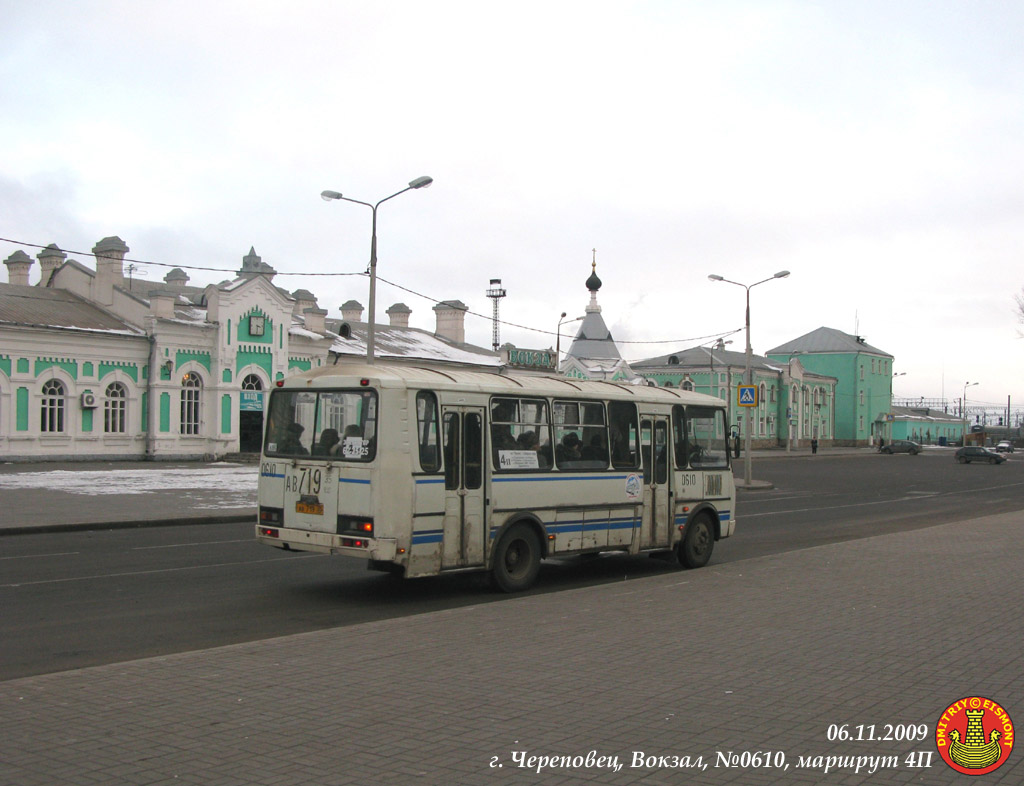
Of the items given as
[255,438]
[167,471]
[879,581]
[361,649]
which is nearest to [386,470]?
[361,649]

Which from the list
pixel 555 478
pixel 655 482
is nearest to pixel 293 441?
pixel 555 478

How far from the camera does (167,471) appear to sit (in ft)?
114

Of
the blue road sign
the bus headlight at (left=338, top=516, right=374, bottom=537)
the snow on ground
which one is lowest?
the snow on ground

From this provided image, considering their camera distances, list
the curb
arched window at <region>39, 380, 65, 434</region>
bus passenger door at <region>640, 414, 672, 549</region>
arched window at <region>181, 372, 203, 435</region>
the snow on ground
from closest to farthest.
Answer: bus passenger door at <region>640, 414, 672, 549</region>, the curb, the snow on ground, arched window at <region>39, 380, 65, 434</region>, arched window at <region>181, 372, 203, 435</region>

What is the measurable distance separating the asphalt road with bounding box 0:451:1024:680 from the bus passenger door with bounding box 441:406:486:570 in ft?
2.04

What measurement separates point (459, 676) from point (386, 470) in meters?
3.85

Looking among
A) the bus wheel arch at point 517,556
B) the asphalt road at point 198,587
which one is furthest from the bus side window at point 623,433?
the bus wheel arch at point 517,556

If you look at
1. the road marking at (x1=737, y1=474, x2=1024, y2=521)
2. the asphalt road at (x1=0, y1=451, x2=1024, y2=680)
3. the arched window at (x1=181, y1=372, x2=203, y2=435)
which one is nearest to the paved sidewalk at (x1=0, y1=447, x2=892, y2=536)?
the asphalt road at (x1=0, y1=451, x2=1024, y2=680)

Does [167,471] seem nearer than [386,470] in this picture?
No

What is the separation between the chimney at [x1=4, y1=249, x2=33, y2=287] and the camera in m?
52.1

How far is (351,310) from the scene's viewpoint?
61.8 meters

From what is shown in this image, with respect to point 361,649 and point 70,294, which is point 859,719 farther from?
point 70,294

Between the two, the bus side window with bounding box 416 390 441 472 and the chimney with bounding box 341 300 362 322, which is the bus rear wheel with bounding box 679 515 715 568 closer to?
the bus side window with bounding box 416 390 441 472

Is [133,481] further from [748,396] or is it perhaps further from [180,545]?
[748,396]
